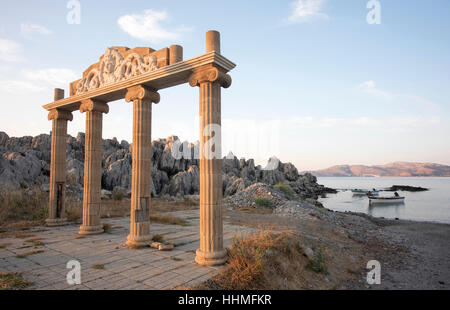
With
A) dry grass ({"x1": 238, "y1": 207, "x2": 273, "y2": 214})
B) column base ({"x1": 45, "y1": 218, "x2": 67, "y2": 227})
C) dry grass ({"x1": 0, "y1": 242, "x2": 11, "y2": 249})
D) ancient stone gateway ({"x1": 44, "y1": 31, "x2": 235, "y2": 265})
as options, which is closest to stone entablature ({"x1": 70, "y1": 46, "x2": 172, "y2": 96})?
ancient stone gateway ({"x1": 44, "y1": 31, "x2": 235, "y2": 265})

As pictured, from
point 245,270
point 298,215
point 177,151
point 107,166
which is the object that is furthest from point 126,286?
point 177,151

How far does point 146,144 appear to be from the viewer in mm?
8859

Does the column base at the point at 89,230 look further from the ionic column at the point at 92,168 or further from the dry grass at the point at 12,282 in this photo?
the dry grass at the point at 12,282

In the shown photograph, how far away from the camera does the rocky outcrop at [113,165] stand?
25062mm

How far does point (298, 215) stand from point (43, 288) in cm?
1574

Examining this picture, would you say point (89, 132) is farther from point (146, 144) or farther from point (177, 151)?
point (177, 151)

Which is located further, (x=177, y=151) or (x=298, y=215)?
(x=177, y=151)

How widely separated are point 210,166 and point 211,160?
16 centimetres

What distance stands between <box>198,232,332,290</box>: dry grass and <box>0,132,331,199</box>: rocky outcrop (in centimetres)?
1910

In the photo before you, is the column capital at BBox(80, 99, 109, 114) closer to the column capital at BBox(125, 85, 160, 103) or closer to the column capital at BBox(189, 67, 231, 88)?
the column capital at BBox(125, 85, 160, 103)

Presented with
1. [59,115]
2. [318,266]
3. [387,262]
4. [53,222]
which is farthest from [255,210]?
[59,115]
